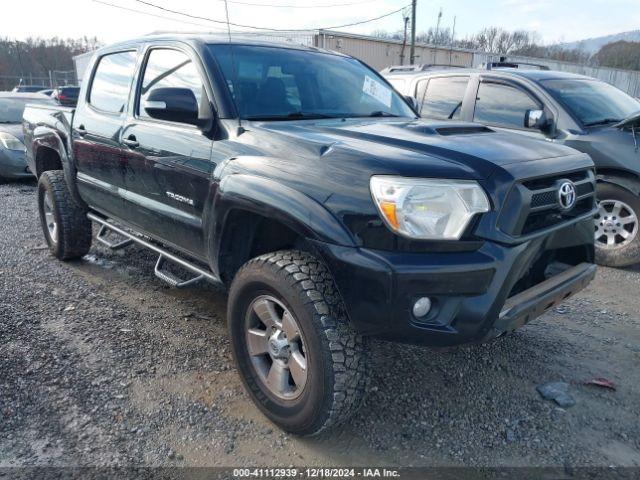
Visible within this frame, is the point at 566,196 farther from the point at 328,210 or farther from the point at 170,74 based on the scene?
the point at 170,74

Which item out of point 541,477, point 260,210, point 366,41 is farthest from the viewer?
point 366,41

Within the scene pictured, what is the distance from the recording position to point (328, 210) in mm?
2234

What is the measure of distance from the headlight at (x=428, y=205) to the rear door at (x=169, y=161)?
3.71ft

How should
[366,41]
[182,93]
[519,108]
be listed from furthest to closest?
1. [366,41]
2. [519,108]
3. [182,93]

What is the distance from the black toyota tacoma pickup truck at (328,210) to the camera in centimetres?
214

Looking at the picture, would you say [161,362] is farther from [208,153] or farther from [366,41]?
[366,41]

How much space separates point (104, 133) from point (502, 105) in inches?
157

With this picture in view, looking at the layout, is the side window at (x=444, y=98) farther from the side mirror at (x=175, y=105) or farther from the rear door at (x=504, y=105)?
the side mirror at (x=175, y=105)

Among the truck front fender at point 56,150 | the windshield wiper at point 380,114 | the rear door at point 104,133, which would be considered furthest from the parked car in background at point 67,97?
the windshield wiper at point 380,114

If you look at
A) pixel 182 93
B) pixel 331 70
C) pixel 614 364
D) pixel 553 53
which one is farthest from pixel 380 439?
pixel 553 53

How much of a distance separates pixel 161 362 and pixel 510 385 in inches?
82.5

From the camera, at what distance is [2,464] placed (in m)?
2.36

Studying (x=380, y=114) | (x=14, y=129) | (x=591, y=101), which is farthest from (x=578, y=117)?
(x=14, y=129)

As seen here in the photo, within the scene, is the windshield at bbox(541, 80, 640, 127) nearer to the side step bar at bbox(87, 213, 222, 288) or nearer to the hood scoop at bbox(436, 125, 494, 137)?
the hood scoop at bbox(436, 125, 494, 137)
